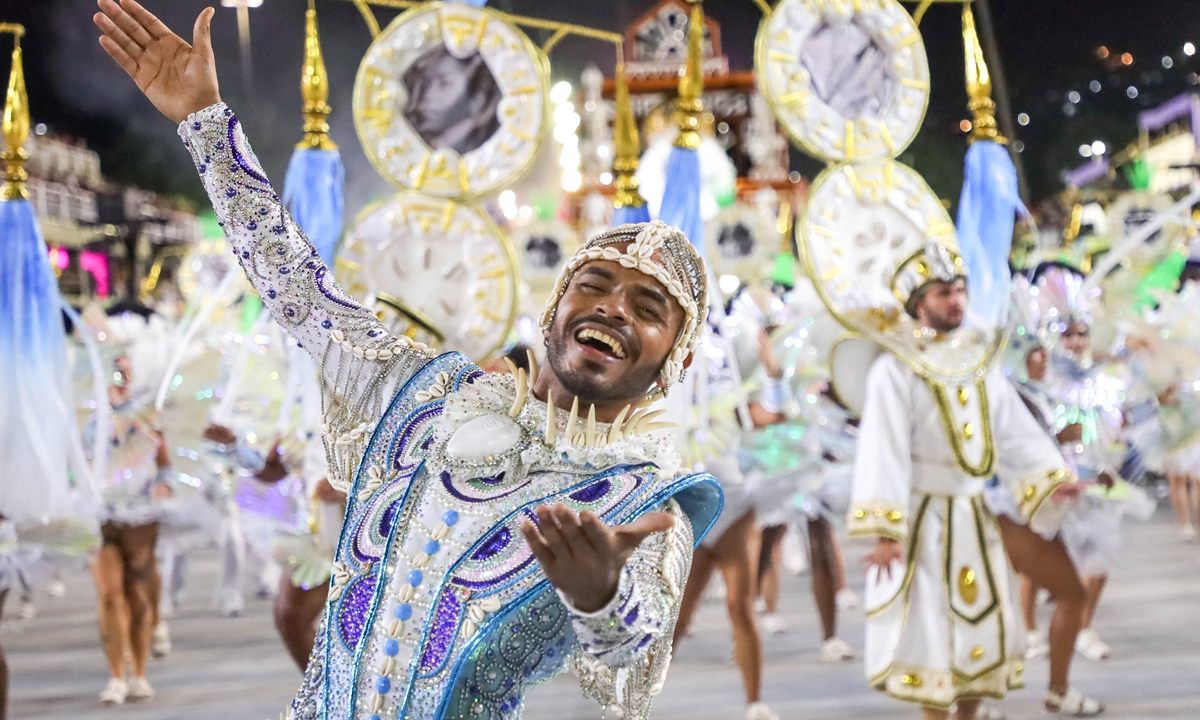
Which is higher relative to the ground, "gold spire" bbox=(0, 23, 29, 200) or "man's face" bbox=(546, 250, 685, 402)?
"gold spire" bbox=(0, 23, 29, 200)

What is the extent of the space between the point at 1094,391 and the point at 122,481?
434 centimetres

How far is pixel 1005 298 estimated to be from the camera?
4395 millimetres

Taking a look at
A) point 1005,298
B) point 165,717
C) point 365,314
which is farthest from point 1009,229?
point 165,717

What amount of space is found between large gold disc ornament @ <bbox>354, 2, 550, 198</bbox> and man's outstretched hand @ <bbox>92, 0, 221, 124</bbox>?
256 cm

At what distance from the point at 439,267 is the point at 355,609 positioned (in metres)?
2.77

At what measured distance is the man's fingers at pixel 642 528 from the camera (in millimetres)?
1200

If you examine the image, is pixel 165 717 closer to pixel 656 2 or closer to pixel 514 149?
pixel 514 149

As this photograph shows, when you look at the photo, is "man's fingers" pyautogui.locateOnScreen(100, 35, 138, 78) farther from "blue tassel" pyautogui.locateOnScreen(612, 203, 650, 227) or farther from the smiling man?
"blue tassel" pyautogui.locateOnScreen(612, 203, 650, 227)

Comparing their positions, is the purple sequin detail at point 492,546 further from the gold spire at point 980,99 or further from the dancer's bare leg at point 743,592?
the gold spire at point 980,99

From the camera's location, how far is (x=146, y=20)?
1.71m

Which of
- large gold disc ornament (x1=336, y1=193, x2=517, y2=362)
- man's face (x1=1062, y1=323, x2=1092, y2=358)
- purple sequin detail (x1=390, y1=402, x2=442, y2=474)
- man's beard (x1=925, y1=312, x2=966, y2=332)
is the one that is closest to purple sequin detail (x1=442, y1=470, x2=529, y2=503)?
purple sequin detail (x1=390, y1=402, x2=442, y2=474)

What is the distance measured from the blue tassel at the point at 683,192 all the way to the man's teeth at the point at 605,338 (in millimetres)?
2930

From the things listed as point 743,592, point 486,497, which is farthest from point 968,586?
point 486,497

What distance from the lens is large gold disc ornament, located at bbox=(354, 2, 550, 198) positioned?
14.1ft
